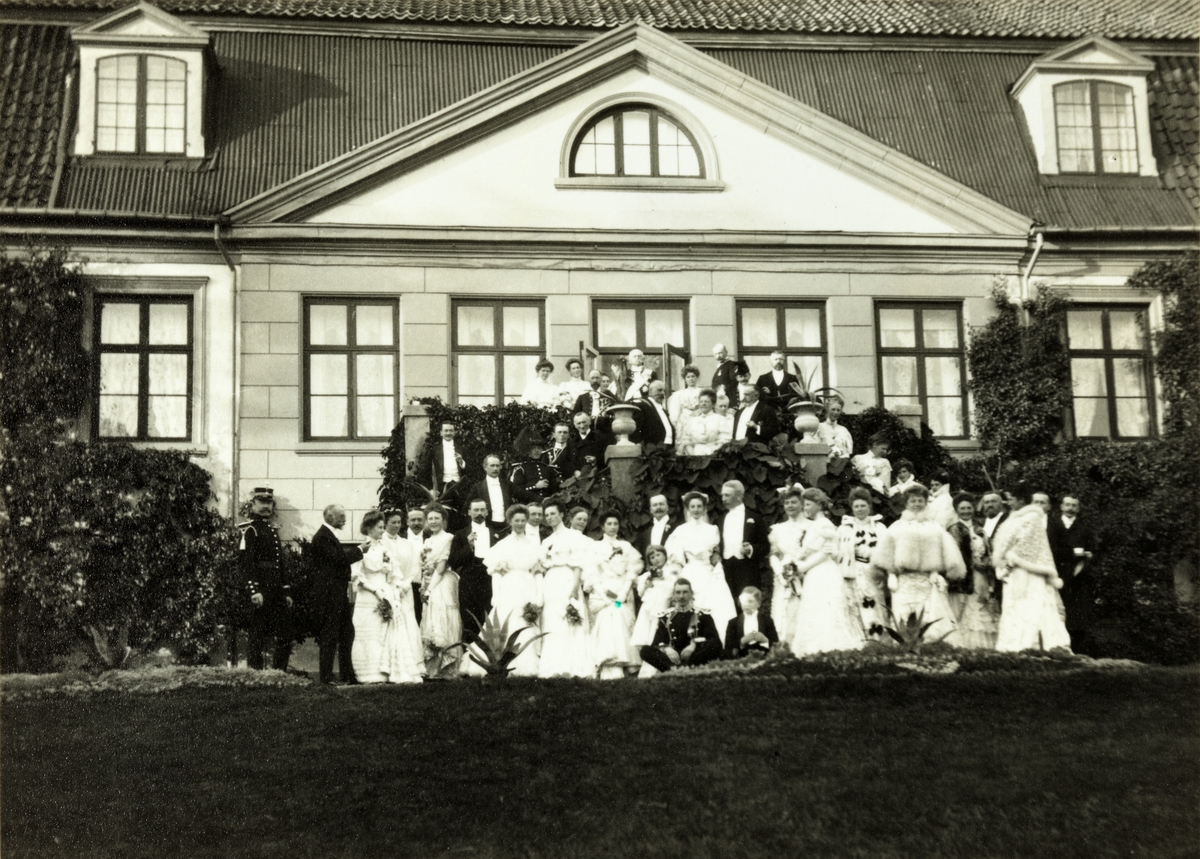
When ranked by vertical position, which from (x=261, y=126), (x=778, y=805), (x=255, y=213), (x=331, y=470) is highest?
(x=261, y=126)

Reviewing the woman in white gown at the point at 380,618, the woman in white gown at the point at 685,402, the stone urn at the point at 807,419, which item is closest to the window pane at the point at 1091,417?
the stone urn at the point at 807,419

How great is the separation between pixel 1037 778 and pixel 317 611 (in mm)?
8427

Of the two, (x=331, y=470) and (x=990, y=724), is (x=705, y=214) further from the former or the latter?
(x=990, y=724)

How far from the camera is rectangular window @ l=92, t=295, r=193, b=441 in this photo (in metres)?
22.1

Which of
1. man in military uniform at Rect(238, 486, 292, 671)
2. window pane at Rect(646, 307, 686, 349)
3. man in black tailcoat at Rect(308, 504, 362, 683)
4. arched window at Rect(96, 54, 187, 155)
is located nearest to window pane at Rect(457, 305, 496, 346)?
window pane at Rect(646, 307, 686, 349)

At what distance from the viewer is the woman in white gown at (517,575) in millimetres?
16000

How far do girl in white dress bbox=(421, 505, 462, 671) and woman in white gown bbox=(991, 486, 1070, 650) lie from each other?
5402 mm

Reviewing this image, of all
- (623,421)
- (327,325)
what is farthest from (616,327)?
(623,421)

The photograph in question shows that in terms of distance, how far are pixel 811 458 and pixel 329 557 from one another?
5.40 meters

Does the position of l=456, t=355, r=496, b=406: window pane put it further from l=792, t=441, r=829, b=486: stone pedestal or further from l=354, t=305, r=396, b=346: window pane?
l=792, t=441, r=829, b=486: stone pedestal

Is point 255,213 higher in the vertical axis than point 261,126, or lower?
lower

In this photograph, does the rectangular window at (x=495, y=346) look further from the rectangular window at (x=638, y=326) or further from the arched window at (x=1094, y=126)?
the arched window at (x=1094, y=126)

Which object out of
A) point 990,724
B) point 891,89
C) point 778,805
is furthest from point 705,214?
point 778,805

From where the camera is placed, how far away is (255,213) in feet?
73.3
